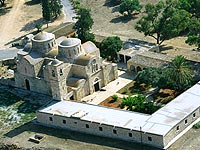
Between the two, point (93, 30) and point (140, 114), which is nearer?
point (140, 114)

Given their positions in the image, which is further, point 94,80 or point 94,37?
point 94,37

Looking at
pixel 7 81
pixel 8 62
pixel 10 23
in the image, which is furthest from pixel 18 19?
pixel 7 81

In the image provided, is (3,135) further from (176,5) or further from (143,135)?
(176,5)

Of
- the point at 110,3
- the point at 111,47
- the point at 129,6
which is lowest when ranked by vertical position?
the point at 111,47

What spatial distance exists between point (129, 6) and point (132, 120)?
49.0m

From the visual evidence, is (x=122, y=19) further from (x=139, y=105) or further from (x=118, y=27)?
(x=139, y=105)

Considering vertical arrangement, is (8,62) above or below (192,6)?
below

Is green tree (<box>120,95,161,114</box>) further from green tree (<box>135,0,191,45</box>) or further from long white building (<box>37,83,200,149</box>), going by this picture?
green tree (<box>135,0,191,45</box>)

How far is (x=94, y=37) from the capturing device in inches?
4001

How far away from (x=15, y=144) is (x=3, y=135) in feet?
12.5

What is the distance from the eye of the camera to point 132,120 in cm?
7181

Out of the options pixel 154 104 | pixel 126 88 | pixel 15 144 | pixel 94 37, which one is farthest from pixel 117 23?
pixel 15 144

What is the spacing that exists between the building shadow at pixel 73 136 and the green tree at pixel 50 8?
44685 mm

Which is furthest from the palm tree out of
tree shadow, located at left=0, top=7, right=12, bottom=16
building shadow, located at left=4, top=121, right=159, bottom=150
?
tree shadow, located at left=0, top=7, right=12, bottom=16
